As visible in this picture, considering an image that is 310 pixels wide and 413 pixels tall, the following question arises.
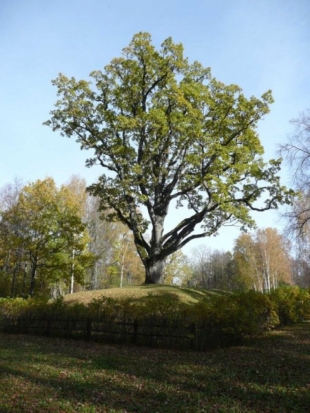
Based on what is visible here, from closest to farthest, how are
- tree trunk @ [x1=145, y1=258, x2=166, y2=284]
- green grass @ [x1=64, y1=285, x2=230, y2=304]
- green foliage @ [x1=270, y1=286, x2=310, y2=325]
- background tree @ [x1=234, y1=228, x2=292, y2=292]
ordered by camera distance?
green foliage @ [x1=270, y1=286, x2=310, y2=325]
green grass @ [x1=64, y1=285, x2=230, y2=304]
tree trunk @ [x1=145, y1=258, x2=166, y2=284]
background tree @ [x1=234, y1=228, x2=292, y2=292]

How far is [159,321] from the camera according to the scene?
10820 mm

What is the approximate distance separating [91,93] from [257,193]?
39.9 feet

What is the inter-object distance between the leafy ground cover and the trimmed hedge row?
0.58m

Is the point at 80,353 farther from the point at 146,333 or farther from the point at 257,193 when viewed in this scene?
the point at 257,193

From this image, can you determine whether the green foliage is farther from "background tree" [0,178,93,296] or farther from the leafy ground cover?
"background tree" [0,178,93,296]

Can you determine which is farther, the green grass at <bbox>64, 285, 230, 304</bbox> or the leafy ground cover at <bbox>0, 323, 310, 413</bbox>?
the green grass at <bbox>64, 285, 230, 304</bbox>

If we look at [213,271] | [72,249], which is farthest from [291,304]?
[213,271]

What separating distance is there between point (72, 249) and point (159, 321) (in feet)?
50.0

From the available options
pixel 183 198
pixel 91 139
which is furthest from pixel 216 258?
pixel 91 139

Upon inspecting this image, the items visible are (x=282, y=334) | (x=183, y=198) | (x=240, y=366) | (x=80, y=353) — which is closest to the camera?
(x=240, y=366)

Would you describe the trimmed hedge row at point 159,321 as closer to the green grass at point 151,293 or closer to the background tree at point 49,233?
the green grass at point 151,293

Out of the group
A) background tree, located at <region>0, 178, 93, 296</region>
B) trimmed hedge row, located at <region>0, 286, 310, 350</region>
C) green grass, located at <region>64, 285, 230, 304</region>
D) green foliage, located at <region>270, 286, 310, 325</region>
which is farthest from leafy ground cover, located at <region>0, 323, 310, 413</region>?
background tree, located at <region>0, 178, 93, 296</region>

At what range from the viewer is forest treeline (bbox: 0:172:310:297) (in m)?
23.9

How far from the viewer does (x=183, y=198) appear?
24062 millimetres
